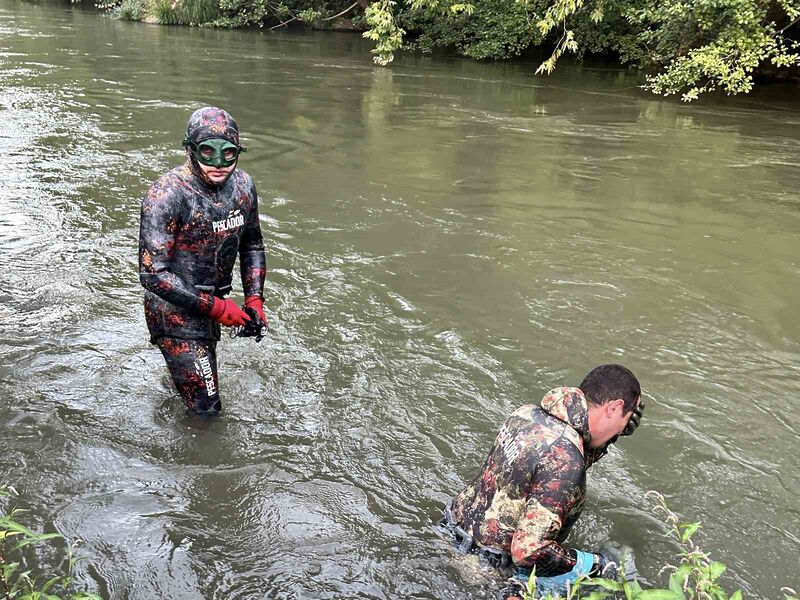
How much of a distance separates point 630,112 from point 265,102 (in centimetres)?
824

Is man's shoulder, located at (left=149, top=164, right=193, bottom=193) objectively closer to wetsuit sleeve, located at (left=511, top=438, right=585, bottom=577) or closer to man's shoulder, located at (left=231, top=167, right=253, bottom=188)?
man's shoulder, located at (left=231, top=167, right=253, bottom=188)

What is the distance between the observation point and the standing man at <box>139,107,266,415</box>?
3.81 meters

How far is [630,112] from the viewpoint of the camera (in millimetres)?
15438

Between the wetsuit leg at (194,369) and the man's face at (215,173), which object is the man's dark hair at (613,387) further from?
the wetsuit leg at (194,369)

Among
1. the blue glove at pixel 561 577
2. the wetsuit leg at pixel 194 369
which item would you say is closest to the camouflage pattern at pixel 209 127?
the wetsuit leg at pixel 194 369

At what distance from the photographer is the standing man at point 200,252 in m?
3.81

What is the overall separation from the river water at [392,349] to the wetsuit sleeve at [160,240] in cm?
115

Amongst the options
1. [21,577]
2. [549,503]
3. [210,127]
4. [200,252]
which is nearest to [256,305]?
[200,252]

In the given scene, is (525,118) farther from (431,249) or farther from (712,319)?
(712,319)

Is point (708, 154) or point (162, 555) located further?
point (708, 154)

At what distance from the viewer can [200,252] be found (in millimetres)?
4047

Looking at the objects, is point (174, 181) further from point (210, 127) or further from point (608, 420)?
point (608, 420)

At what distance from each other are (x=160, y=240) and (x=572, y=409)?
2.41m

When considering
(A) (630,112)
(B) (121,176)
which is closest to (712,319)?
(B) (121,176)
